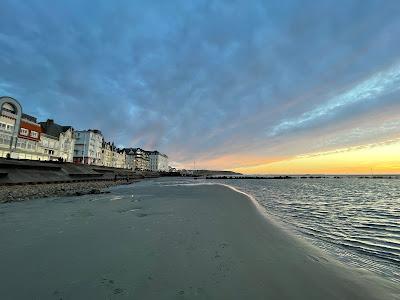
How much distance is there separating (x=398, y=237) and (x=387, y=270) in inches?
200

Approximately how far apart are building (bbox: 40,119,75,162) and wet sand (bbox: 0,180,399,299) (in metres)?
80.1

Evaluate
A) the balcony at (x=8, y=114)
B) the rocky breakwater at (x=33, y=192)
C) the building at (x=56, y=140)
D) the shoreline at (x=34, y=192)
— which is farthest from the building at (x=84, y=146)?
the rocky breakwater at (x=33, y=192)

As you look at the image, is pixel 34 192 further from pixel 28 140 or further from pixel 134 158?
pixel 134 158

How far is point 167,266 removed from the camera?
19.3 feet

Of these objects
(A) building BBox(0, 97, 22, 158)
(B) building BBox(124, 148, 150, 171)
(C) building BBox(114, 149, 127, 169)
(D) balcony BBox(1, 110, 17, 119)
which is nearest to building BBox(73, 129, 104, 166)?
(C) building BBox(114, 149, 127, 169)

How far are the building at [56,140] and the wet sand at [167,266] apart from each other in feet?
263

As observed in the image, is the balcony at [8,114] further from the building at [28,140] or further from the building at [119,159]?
the building at [119,159]

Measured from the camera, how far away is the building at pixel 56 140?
7872cm

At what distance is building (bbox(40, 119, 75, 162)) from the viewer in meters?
78.7

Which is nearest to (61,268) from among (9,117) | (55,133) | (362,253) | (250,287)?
(250,287)

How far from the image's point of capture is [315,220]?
14289mm

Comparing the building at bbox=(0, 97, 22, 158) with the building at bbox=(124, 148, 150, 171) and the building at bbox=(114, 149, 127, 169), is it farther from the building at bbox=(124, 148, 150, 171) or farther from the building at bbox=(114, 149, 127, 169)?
the building at bbox=(124, 148, 150, 171)

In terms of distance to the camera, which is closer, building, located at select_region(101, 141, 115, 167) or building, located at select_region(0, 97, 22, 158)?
building, located at select_region(0, 97, 22, 158)

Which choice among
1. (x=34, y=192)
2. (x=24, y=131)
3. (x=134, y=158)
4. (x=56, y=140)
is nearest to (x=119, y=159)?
(x=134, y=158)
